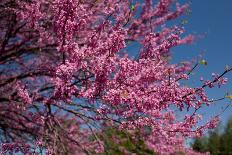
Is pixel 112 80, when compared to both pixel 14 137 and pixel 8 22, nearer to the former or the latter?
pixel 8 22

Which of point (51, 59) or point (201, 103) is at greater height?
point (51, 59)

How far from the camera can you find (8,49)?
10.1 metres

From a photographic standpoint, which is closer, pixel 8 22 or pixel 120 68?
pixel 120 68

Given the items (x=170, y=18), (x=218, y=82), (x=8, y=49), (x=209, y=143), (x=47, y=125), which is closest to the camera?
(x=218, y=82)

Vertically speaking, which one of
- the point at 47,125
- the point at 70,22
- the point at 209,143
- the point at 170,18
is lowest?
the point at 209,143

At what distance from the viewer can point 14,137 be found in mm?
11188

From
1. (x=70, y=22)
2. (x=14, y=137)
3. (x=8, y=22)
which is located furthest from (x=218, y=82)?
(x=14, y=137)

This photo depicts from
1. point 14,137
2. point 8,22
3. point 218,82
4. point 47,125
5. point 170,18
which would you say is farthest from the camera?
point 170,18

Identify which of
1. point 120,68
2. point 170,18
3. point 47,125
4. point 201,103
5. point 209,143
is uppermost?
point 170,18

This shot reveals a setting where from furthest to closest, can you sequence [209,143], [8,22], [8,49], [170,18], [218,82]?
[209,143] → [170,18] → [8,49] → [8,22] → [218,82]

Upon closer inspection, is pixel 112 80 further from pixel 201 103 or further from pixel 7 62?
pixel 7 62

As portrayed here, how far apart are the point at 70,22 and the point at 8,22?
386 centimetres

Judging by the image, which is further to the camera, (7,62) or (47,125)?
(7,62)

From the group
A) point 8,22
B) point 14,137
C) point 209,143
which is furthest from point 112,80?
point 209,143
